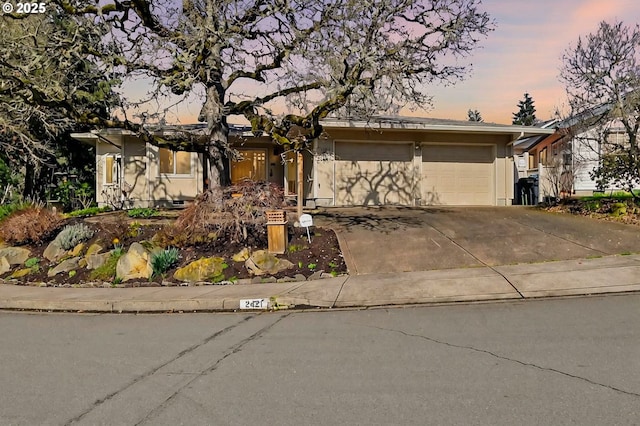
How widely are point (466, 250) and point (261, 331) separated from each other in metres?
6.21

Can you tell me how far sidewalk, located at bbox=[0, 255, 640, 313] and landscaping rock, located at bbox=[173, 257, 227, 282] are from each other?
0.55 metres

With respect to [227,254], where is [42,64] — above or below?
above

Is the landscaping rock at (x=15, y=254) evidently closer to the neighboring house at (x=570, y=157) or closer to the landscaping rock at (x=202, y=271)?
the landscaping rock at (x=202, y=271)

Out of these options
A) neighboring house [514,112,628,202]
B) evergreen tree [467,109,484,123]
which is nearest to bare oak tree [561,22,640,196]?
neighboring house [514,112,628,202]

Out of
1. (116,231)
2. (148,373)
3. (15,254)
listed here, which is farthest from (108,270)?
(148,373)

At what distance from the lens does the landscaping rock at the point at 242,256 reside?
10383 mm

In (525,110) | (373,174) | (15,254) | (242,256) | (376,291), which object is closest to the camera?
(376,291)

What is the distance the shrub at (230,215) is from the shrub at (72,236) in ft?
8.23

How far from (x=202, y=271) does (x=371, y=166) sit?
10471 millimetres

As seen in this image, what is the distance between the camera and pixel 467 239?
11781 millimetres

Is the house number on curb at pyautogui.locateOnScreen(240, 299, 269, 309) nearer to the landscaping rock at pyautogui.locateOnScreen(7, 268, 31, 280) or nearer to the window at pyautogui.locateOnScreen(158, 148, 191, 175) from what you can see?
the landscaping rock at pyautogui.locateOnScreen(7, 268, 31, 280)

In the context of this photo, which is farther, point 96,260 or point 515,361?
point 96,260

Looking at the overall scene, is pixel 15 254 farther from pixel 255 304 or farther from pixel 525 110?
pixel 525 110

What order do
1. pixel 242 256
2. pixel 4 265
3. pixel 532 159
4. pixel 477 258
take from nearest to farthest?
pixel 477 258, pixel 242 256, pixel 4 265, pixel 532 159
